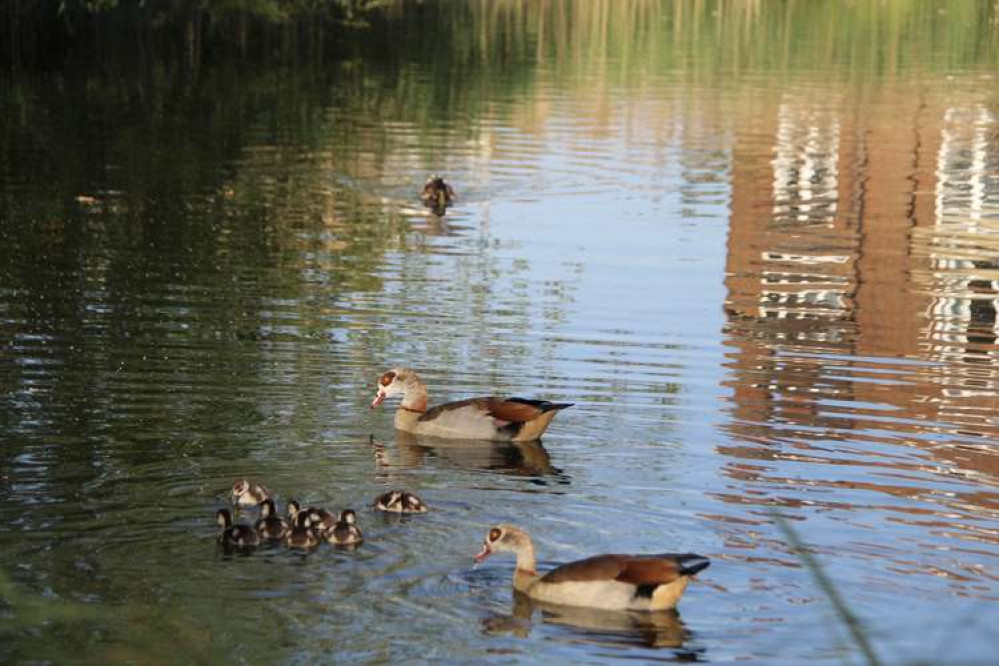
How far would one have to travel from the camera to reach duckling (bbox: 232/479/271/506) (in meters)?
14.4

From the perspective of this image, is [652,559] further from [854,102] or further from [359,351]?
[854,102]

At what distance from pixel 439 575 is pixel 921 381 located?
28.9ft

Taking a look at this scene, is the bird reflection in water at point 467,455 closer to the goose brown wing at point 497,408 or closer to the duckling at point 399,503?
the goose brown wing at point 497,408

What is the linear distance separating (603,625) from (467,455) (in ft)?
→ 17.3

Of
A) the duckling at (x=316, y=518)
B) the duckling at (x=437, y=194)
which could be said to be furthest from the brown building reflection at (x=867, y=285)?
the duckling at (x=437, y=194)

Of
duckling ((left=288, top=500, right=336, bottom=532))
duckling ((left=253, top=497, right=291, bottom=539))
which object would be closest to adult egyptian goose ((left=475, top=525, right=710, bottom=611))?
duckling ((left=288, top=500, right=336, bottom=532))

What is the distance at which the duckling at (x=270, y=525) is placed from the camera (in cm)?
1366

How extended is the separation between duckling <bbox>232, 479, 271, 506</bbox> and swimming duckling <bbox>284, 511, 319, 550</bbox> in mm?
740

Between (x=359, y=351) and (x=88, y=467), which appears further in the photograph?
(x=359, y=351)

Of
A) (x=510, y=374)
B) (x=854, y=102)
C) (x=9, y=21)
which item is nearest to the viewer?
(x=510, y=374)

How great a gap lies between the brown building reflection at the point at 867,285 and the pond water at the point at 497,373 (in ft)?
0.31

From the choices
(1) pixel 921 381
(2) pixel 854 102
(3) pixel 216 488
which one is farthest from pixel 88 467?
(2) pixel 854 102

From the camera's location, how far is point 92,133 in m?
45.6

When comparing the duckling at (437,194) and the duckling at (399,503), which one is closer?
the duckling at (399,503)
